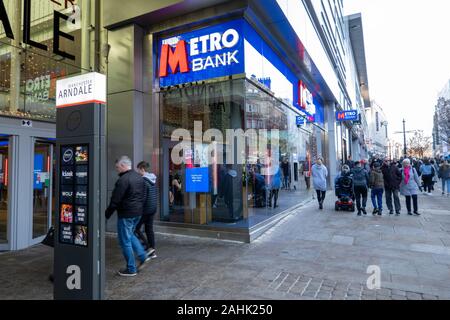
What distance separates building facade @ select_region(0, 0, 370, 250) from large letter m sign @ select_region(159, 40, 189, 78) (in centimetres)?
3

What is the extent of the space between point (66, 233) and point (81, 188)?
1.97 ft

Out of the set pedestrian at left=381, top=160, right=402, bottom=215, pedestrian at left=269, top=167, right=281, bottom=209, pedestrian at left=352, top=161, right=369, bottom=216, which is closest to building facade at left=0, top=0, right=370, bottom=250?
pedestrian at left=269, top=167, right=281, bottom=209

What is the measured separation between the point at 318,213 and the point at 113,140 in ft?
22.4

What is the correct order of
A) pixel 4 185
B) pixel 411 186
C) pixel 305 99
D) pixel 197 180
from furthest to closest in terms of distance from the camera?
pixel 305 99, pixel 411 186, pixel 197 180, pixel 4 185

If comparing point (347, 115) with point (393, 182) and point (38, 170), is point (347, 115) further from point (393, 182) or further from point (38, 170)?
point (38, 170)

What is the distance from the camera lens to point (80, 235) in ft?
11.7

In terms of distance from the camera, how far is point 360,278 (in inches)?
182

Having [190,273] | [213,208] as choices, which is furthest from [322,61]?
[190,273]

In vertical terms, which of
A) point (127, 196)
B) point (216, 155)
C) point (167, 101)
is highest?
point (167, 101)

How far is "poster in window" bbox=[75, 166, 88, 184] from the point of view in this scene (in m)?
3.53

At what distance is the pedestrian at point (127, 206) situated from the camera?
4629mm

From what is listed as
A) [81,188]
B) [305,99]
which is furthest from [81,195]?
[305,99]

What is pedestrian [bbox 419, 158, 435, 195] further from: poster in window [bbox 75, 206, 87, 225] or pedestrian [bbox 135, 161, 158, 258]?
poster in window [bbox 75, 206, 87, 225]
